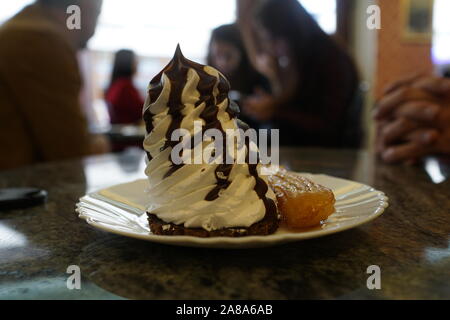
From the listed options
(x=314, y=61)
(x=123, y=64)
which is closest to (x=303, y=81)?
(x=314, y=61)

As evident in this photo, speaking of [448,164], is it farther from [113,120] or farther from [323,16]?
[323,16]

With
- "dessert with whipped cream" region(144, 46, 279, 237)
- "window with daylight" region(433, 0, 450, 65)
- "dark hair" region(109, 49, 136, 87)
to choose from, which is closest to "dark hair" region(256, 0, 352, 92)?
"dessert with whipped cream" region(144, 46, 279, 237)

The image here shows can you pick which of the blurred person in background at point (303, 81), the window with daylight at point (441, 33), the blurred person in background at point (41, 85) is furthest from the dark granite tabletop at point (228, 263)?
the window with daylight at point (441, 33)

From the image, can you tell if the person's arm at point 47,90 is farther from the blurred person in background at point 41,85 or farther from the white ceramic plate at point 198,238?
the white ceramic plate at point 198,238

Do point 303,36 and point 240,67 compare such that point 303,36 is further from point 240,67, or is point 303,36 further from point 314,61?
point 240,67

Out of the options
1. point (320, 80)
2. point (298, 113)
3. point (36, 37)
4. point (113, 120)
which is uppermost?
point (36, 37)

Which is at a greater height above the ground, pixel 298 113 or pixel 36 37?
pixel 36 37

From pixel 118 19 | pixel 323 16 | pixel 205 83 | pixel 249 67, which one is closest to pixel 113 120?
pixel 249 67
